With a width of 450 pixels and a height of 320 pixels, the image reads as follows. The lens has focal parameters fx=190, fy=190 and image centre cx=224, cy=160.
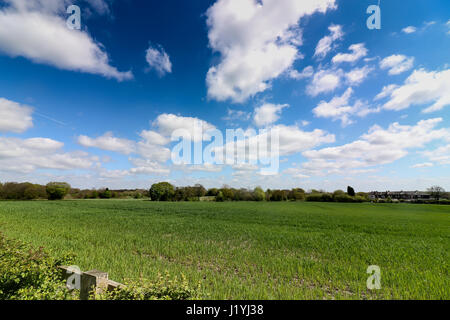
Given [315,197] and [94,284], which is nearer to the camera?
[94,284]

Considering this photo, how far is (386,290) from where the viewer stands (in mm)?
5488

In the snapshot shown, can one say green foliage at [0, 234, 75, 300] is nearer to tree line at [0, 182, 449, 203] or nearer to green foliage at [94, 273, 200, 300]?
green foliage at [94, 273, 200, 300]

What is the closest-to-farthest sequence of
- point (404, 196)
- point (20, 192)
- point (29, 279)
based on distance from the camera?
1. point (29, 279)
2. point (20, 192)
3. point (404, 196)

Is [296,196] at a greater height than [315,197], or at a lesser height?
lesser

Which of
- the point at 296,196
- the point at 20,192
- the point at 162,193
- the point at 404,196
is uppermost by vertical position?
the point at 20,192

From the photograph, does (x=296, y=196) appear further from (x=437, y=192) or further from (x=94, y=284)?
(x=94, y=284)

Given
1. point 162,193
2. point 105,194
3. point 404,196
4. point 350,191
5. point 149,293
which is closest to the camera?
point 149,293

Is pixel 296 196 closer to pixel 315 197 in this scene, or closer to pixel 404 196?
pixel 315 197

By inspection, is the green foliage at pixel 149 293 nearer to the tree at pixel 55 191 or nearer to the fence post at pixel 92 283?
the fence post at pixel 92 283

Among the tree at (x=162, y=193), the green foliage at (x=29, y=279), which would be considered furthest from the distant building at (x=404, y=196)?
the green foliage at (x=29, y=279)

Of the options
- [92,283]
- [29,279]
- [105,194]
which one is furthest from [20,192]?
[92,283]
